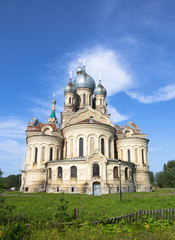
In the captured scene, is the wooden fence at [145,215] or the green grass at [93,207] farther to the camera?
the green grass at [93,207]

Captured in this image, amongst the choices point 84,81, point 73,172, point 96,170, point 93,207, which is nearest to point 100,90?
point 84,81

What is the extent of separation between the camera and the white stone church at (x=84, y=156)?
101ft

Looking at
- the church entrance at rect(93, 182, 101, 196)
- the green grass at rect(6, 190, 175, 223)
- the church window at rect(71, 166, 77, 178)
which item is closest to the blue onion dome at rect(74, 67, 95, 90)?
the church window at rect(71, 166, 77, 178)

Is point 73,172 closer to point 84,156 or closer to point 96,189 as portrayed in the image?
point 84,156

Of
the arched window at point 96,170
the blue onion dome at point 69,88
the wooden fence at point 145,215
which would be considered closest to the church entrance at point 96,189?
the arched window at point 96,170

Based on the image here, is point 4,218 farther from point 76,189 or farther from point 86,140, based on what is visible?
point 86,140

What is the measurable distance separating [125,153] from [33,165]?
1663cm

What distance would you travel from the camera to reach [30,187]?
35938 millimetres

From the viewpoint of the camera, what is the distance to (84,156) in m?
33.4

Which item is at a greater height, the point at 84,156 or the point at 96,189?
the point at 84,156

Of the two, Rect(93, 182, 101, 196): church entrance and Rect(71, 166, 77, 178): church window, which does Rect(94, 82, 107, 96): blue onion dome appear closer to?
Rect(71, 166, 77, 178): church window

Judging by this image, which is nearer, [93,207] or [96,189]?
[93,207]

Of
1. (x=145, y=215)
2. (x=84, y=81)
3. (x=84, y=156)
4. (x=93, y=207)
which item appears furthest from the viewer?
(x=84, y=81)

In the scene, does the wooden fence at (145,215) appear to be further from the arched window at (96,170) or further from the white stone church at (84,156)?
the arched window at (96,170)
